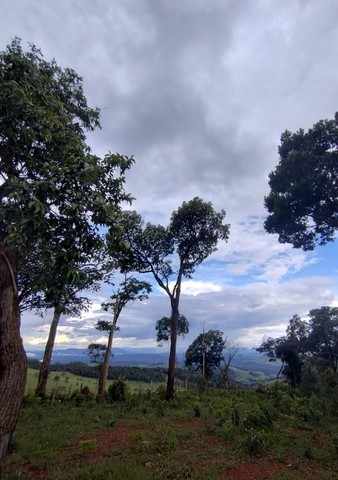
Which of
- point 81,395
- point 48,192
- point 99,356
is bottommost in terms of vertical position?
point 81,395

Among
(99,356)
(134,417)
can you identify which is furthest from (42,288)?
(99,356)

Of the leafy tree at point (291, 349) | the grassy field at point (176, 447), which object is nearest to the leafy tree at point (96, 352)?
the grassy field at point (176, 447)

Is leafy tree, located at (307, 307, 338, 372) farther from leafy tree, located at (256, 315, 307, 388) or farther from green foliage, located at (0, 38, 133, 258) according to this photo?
green foliage, located at (0, 38, 133, 258)

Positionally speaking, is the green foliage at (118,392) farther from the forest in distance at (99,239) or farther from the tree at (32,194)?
the tree at (32,194)

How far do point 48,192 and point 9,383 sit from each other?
9.74 ft

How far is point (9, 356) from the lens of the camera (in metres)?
4.75

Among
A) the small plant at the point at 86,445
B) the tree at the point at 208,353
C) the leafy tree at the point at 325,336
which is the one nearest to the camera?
the small plant at the point at 86,445

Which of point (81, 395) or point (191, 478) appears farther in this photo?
point (81, 395)

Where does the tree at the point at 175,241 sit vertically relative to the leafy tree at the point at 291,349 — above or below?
above

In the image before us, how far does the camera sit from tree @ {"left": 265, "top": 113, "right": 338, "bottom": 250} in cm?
1498

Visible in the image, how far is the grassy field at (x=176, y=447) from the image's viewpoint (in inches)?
285

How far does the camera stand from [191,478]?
22.4 ft

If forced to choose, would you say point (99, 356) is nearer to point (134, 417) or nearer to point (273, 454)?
point (134, 417)

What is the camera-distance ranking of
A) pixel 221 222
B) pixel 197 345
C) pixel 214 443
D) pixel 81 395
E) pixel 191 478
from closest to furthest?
pixel 191 478 < pixel 214 443 < pixel 221 222 < pixel 81 395 < pixel 197 345
